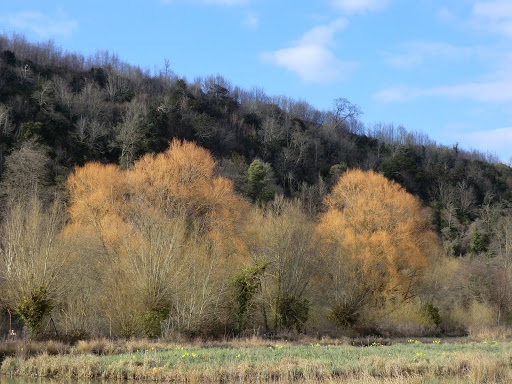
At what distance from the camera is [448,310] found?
36656 mm

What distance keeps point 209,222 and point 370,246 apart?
12.6 metres

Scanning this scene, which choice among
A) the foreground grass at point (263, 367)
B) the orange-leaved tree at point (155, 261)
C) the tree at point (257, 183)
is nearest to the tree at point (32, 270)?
the orange-leaved tree at point (155, 261)

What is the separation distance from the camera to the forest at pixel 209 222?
859 inches

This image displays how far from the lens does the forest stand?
21.8m

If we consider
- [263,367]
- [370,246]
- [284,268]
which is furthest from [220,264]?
[370,246]

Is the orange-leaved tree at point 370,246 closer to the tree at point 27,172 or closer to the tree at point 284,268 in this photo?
the tree at point 284,268

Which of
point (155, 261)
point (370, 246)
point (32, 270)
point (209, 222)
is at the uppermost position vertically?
point (209, 222)

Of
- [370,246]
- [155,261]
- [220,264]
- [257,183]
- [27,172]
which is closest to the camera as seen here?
[155,261]

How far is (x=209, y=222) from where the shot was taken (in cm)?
3759

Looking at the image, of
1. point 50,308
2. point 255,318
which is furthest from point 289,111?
point 50,308

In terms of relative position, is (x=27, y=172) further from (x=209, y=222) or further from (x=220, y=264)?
(x=220, y=264)

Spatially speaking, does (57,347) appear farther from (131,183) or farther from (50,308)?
(131,183)

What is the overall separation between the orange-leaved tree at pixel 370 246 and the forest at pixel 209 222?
0.48ft

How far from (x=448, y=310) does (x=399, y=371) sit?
2514cm
